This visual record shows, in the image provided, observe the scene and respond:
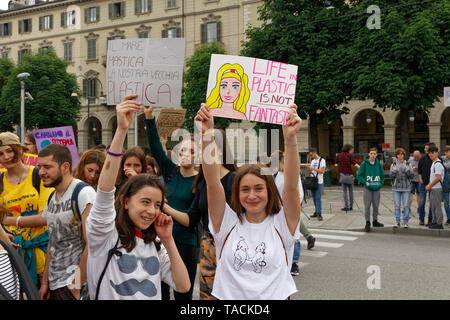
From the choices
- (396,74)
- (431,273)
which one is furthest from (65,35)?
(431,273)

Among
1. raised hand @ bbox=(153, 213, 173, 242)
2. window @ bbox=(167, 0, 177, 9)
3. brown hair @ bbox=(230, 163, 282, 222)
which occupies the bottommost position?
raised hand @ bbox=(153, 213, 173, 242)

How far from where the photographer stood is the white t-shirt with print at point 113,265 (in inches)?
89.9

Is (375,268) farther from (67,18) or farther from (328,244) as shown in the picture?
(67,18)

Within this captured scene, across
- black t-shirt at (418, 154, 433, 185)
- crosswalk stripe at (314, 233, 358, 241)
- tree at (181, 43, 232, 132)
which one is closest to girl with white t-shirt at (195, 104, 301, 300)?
crosswalk stripe at (314, 233, 358, 241)

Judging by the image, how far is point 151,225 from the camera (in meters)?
2.44

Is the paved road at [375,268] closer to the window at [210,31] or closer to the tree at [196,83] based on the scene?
the tree at [196,83]

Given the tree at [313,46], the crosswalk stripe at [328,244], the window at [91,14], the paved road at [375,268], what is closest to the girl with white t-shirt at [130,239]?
the paved road at [375,268]

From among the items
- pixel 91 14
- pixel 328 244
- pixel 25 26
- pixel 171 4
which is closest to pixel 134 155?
pixel 328 244

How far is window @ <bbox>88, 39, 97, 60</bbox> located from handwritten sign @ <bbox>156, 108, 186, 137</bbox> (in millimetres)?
39355

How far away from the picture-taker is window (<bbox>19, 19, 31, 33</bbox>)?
45.8m

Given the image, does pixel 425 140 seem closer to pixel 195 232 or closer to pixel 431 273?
pixel 431 273

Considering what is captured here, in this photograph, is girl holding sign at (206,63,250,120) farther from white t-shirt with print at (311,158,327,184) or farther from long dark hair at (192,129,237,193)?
white t-shirt with print at (311,158,327,184)

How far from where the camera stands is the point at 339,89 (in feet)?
76.4
